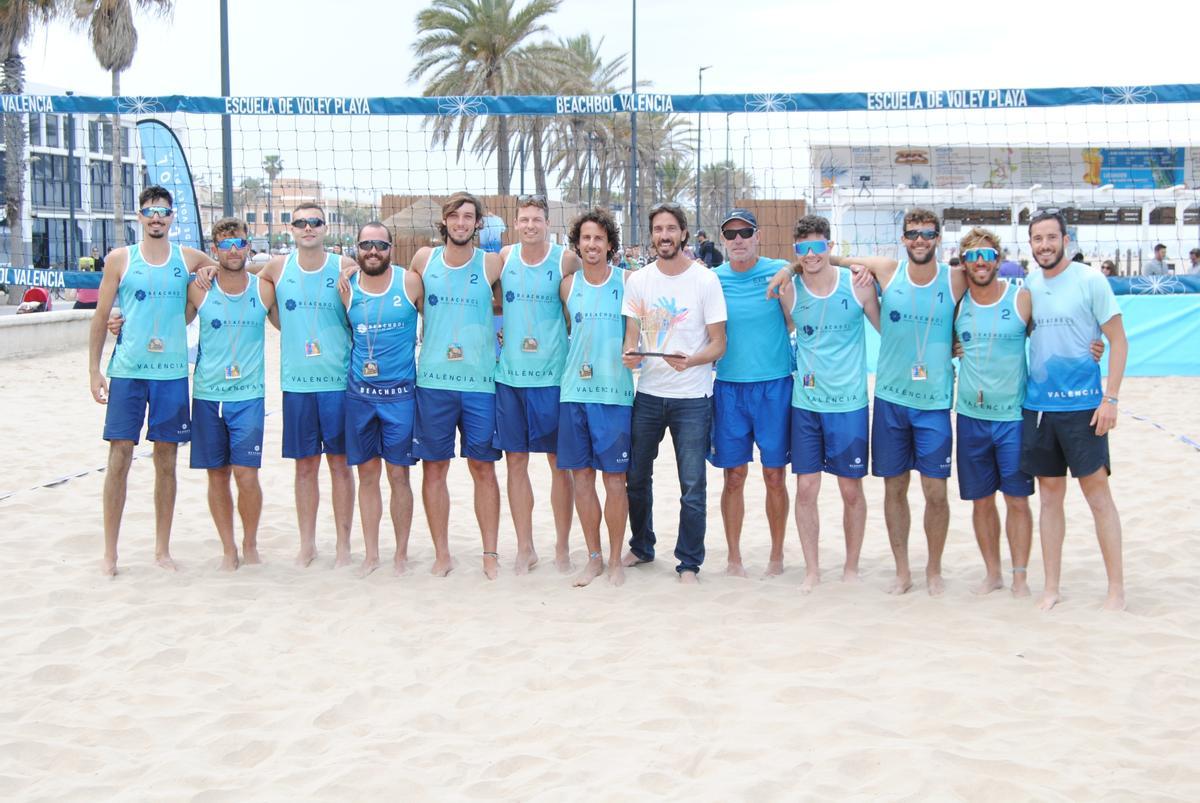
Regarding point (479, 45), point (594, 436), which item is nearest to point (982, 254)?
point (594, 436)

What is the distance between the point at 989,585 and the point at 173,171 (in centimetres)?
640

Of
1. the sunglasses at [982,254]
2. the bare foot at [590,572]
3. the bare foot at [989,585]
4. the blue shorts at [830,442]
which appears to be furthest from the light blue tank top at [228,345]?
the bare foot at [989,585]

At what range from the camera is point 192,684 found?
11.2 ft

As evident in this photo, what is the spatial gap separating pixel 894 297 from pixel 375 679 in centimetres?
233

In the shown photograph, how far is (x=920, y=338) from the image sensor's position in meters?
4.24

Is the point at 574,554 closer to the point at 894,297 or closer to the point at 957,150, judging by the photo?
the point at 894,297

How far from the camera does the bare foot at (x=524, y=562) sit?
15.3ft

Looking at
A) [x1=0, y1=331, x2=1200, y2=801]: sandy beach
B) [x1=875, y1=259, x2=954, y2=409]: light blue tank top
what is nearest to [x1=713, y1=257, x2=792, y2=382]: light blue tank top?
[x1=875, y1=259, x2=954, y2=409]: light blue tank top

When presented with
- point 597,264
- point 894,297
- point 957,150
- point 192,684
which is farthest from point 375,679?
point 957,150

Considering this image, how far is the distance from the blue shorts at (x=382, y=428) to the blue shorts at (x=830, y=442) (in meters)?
1.53

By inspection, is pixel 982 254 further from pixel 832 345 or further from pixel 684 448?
pixel 684 448

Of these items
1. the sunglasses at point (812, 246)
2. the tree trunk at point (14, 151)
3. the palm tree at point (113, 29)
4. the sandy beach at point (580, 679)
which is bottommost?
the sandy beach at point (580, 679)

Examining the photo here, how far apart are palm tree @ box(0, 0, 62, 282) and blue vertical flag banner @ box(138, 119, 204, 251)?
12.8 metres

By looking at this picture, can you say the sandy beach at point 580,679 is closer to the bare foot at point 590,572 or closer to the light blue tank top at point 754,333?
the bare foot at point 590,572
